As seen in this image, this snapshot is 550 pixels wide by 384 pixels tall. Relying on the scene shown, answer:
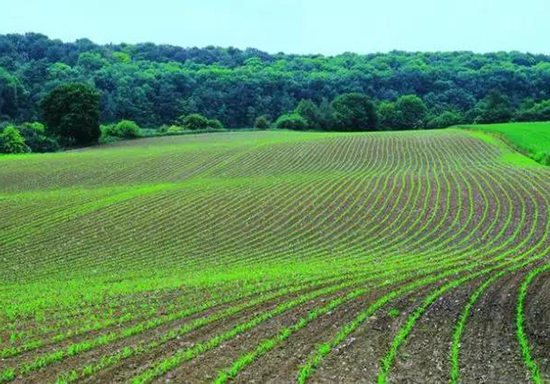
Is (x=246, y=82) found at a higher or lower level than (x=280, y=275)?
higher

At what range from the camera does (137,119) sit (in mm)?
123688

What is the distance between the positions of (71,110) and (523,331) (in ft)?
273

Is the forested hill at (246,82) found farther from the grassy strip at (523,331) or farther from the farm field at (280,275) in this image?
the grassy strip at (523,331)

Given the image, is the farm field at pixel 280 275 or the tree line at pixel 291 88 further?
the tree line at pixel 291 88

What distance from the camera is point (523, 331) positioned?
43.0 ft

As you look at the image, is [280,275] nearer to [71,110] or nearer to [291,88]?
[71,110]

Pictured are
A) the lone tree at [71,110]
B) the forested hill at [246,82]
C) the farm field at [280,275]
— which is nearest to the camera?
the farm field at [280,275]

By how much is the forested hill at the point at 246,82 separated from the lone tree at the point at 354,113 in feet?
43.8

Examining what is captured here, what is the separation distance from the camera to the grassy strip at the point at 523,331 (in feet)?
35.9

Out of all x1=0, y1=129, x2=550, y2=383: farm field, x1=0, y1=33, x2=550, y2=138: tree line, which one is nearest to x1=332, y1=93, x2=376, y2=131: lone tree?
x1=0, y1=33, x2=550, y2=138: tree line

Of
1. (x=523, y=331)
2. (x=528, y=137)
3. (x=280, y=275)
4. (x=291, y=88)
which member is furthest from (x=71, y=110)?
(x=523, y=331)

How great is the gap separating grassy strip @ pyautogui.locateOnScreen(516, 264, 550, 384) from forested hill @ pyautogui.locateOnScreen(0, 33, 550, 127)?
103414 millimetres

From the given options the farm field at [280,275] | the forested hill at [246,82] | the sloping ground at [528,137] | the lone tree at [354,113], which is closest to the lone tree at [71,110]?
the forested hill at [246,82]

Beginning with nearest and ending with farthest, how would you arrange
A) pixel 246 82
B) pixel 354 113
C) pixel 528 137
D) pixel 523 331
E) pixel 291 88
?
1. pixel 523 331
2. pixel 528 137
3. pixel 354 113
4. pixel 246 82
5. pixel 291 88
